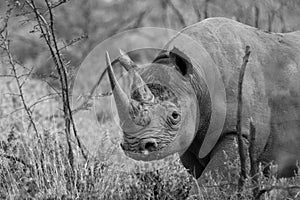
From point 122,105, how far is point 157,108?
222 millimetres

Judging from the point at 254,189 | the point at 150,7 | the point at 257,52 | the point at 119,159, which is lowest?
the point at 254,189

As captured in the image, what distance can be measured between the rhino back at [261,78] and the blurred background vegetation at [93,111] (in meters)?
0.33

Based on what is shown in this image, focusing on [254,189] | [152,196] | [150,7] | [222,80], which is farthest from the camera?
[150,7]

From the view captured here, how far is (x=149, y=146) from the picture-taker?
454 cm

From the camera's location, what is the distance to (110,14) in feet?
44.3

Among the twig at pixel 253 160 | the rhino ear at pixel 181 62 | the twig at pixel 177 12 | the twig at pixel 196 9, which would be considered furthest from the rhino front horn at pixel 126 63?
the twig at pixel 177 12

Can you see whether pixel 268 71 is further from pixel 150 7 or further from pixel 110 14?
pixel 110 14

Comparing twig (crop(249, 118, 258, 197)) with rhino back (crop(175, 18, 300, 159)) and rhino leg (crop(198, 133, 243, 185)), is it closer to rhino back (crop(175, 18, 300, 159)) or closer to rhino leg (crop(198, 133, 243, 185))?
rhino leg (crop(198, 133, 243, 185))

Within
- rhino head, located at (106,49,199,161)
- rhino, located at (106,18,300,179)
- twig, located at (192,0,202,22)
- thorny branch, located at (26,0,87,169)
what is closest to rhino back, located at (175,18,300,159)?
rhino, located at (106,18,300,179)

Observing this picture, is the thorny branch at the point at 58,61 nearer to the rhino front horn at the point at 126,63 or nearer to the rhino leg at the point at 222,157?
the rhino front horn at the point at 126,63

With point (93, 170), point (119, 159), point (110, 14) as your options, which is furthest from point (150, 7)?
point (93, 170)

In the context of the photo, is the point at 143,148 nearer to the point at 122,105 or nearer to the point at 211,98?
the point at 122,105

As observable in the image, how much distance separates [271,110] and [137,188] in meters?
1.13

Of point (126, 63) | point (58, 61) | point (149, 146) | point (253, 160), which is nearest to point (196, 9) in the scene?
point (58, 61)
